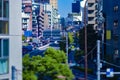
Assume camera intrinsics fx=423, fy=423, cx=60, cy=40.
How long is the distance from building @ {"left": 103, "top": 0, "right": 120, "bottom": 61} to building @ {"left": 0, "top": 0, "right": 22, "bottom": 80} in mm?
26740

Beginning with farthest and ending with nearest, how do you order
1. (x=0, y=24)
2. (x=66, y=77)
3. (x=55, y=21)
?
(x=55, y=21)
(x=66, y=77)
(x=0, y=24)

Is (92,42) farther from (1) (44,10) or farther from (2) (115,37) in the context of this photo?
(1) (44,10)

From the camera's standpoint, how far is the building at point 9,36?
1925 centimetres

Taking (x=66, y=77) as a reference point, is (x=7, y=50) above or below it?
above

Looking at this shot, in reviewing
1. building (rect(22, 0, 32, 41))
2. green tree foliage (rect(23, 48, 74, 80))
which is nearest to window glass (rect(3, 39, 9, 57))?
green tree foliage (rect(23, 48, 74, 80))

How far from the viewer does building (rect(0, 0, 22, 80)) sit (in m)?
A: 19.2

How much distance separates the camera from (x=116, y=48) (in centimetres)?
4644

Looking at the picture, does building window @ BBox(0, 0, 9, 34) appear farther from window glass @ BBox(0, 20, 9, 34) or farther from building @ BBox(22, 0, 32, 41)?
building @ BBox(22, 0, 32, 41)

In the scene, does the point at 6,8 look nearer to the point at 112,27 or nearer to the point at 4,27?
the point at 4,27

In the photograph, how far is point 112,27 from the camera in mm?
A: 48312

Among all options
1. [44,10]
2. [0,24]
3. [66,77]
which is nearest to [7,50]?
[0,24]

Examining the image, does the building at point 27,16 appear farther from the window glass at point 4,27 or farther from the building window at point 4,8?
the building window at point 4,8

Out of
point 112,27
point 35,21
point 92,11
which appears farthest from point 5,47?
point 35,21

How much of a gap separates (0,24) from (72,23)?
149013 millimetres
